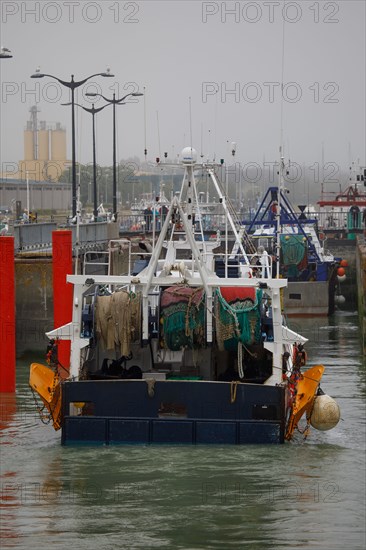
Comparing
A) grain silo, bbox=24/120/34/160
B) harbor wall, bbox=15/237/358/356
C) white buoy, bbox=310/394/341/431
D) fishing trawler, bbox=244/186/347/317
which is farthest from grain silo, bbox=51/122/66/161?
white buoy, bbox=310/394/341/431

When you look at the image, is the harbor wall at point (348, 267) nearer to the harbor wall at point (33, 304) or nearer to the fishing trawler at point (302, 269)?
the fishing trawler at point (302, 269)

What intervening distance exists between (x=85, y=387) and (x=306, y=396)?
3723 millimetres

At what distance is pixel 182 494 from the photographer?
60.3ft

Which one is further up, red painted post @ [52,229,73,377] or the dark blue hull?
red painted post @ [52,229,73,377]

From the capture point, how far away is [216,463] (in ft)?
64.4

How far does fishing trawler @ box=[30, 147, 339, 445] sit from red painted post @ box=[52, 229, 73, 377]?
192 inches

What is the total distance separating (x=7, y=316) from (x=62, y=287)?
66.4 inches

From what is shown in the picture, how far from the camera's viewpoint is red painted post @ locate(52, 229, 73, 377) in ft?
89.4

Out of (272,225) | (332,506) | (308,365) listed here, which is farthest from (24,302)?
(272,225)

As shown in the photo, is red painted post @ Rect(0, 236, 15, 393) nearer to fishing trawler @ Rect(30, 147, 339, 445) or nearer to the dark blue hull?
fishing trawler @ Rect(30, 147, 339, 445)

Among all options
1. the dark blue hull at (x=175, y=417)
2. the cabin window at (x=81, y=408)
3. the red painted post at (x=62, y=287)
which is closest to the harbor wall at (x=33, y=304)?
the red painted post at (x=62, y=287)

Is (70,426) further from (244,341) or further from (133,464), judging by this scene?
(244,341)

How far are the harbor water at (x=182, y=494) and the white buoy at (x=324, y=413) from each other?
1.39ft

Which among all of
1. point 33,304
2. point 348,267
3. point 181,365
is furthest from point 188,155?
point 348,267
